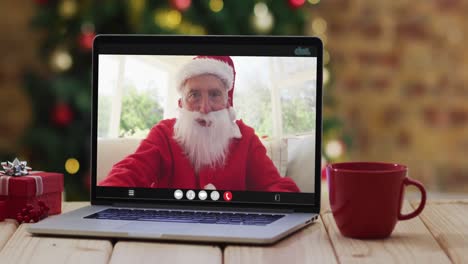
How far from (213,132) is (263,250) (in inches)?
10.4

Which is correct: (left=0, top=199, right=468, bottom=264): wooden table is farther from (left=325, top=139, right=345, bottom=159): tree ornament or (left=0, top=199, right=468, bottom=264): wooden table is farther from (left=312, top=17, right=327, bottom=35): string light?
(left=312, top=17, right=327, bottom=35): string light

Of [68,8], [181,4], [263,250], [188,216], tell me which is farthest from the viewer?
[68,8]

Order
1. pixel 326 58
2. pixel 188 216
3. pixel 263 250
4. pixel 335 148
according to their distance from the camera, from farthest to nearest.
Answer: pixel 326 58 < pixel 335 148 < pixel 188 216 < pixel 263 250

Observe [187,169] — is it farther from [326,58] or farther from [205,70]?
[326,58]

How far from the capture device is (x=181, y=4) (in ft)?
8.17

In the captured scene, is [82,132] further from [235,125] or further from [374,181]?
[374,181]

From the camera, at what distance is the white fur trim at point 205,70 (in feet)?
3.78

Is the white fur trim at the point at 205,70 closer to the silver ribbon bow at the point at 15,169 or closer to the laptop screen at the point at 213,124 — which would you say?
the laptop screen at the point at 213,124

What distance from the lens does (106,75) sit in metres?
1.20

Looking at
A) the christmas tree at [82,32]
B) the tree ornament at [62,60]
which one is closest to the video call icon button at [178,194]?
the christmas tree at [82,32]

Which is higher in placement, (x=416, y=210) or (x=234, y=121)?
(x=234, y=121)

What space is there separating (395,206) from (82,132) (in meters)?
1.74

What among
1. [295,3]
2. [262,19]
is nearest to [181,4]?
[262,19]

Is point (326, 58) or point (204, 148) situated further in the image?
point (326, 58)
